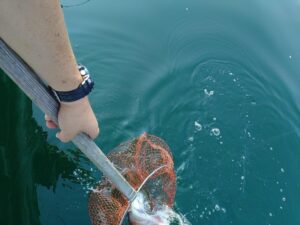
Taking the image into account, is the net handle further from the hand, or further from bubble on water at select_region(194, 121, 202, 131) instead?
bubble on water at select_region(194, 121, 202, 131)

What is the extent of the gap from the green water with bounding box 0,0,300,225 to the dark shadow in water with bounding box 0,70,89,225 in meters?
0.01

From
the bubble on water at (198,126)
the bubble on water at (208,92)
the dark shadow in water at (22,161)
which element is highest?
the bubble on water at (208,92)

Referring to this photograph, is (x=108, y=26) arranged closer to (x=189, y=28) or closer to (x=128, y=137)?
(x=189, y=28)

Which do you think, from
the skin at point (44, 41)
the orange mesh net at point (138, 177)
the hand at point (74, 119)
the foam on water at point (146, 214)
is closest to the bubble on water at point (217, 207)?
the foam on water at point (146, 214)

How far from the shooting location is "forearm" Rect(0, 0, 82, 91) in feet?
6.63

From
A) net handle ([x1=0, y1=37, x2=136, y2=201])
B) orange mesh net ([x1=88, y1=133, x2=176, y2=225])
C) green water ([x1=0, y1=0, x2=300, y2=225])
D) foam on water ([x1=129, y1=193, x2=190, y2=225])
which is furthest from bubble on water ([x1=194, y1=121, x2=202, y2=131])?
net handle ([x1=0, y1=37, x2=136, y2=201])

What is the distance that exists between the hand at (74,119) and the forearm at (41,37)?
0.23 meters

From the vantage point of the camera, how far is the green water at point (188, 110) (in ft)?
16.4

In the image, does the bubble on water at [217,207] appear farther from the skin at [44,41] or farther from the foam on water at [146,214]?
the skin at [44,41]

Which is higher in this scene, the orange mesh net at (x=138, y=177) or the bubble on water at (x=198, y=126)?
the orange mesh net at (x=138, y=177)

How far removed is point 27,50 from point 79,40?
440 centimetres

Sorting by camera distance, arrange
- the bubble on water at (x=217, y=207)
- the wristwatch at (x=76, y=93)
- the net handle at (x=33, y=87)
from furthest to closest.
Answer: the bubble on water at (x=217, y=207) → the wristwatch at (x=76, y=93) → the net handle at (x=33, y=87)

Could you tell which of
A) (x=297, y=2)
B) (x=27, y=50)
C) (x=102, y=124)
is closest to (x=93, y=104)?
(x=102, y=124)

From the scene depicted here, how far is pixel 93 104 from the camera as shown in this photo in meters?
5.84
